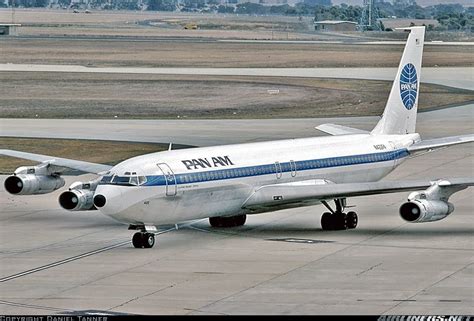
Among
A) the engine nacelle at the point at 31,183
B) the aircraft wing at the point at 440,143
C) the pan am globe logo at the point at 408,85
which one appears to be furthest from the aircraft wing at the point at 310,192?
the pan am globe logo at the point at 408,85

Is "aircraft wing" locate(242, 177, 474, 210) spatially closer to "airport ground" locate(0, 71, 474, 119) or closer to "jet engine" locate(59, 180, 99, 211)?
"jet engine" locate(59, 180, 99, 211)

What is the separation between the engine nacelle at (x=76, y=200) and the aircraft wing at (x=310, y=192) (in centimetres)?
602

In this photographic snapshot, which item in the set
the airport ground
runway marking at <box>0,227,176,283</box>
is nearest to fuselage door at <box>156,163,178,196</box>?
runway marking at <box>0,227,176,283</box>

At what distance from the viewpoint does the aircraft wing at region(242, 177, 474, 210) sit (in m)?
50.2

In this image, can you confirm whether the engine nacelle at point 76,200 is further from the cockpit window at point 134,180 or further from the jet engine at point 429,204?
the jet engine at point 429,204

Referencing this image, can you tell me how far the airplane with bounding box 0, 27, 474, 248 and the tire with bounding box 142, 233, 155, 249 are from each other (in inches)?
1.4

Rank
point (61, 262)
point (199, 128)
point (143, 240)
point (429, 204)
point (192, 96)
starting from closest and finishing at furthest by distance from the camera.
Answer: point (61, 262) → point (143, 240) → point (429, 204) → point (199, 128) → point (192, 96)

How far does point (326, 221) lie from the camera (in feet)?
172

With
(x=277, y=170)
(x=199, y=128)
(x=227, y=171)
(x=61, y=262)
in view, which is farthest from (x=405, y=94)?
(x=199, y=128)

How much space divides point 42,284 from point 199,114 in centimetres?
6615

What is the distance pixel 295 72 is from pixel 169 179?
10681 cm

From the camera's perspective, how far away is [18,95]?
120 metres

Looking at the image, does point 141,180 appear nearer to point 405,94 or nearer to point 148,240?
point 148,240

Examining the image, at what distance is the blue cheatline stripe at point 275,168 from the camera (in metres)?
48.2
